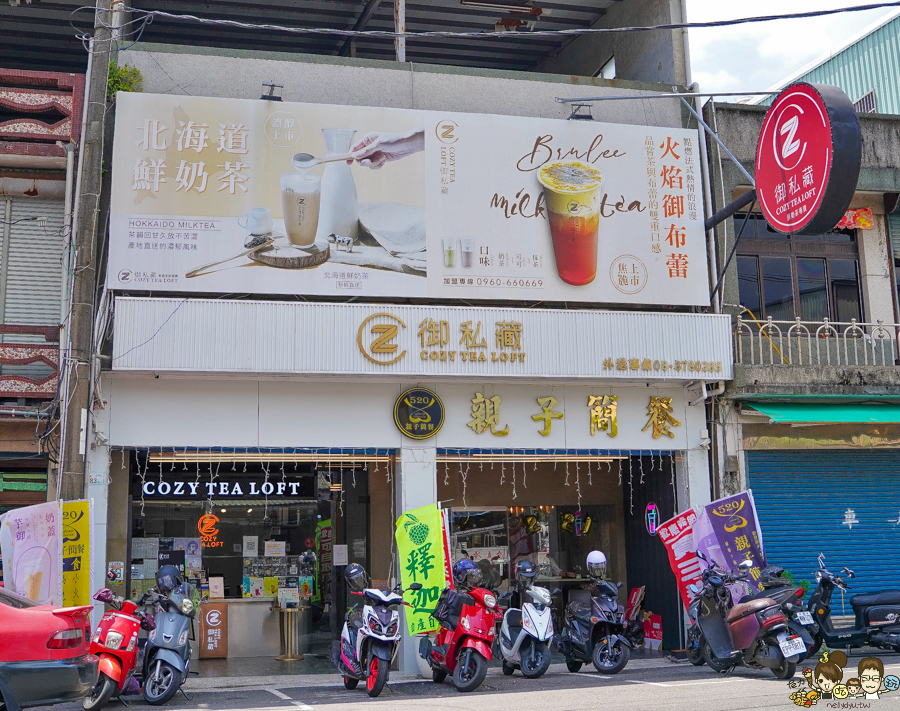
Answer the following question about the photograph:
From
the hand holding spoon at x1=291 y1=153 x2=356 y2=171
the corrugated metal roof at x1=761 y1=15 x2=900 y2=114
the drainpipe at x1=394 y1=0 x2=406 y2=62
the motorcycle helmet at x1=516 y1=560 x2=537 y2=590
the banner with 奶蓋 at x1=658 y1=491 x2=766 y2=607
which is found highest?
the corrugated metal roof at x1=761 y1=15 x2=900 y2=114

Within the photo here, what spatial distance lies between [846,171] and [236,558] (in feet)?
36.7

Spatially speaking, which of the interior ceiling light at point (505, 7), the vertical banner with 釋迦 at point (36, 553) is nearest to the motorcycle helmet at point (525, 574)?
the vertical banner with 釋迦 at point (36, 553)

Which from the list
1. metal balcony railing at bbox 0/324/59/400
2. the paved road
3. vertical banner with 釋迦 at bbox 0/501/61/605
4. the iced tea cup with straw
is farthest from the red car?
the iced tea cup with straw

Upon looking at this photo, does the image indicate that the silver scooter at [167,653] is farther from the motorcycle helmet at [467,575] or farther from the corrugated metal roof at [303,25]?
the corrugated metal roof at [303,25]

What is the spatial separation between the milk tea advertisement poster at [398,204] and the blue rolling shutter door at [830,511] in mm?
3351

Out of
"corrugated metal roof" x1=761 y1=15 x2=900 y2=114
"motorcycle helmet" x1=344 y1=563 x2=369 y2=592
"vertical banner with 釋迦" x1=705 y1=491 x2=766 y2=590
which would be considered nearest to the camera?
"motorcycle helmet" x1=344 y1=563 x2=369 y2=592

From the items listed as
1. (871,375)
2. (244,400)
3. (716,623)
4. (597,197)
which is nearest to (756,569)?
(716,623)

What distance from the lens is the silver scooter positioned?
10.5 metres

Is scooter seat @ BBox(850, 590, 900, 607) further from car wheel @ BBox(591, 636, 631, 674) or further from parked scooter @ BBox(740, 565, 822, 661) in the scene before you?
car wheel @ BBox(591, 636, 631, 674)

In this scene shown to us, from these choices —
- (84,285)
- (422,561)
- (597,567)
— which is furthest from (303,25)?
(597,567)

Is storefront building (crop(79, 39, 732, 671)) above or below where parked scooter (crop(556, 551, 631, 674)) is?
above

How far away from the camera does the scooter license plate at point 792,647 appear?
35.6 feet

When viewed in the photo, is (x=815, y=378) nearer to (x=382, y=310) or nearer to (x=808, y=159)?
(x=808, y=159)

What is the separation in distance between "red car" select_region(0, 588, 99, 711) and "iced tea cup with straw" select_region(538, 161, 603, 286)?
905 cm
